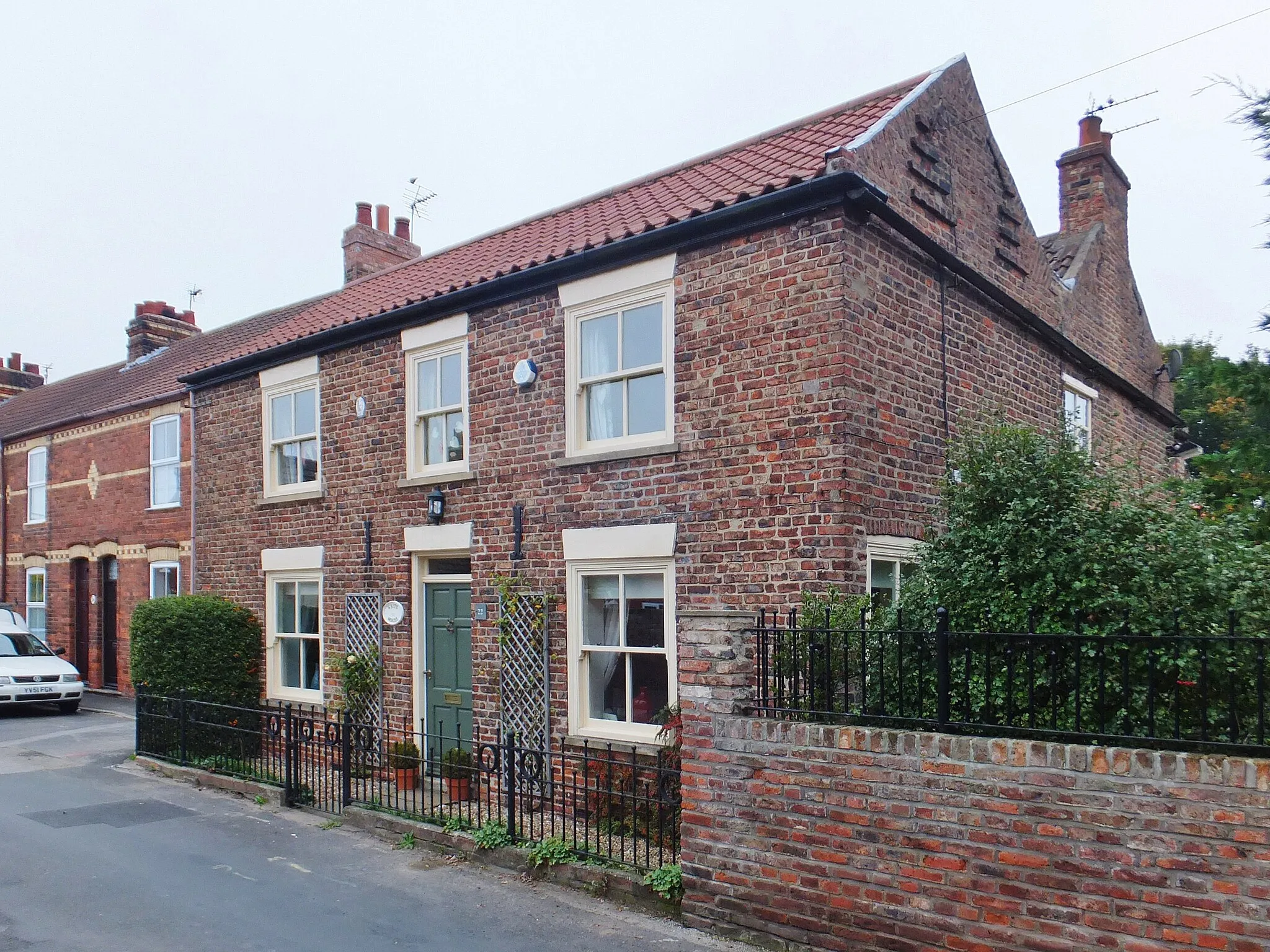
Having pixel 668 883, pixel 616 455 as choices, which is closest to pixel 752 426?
pixel 616 455

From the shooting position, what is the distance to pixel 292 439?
1362cm

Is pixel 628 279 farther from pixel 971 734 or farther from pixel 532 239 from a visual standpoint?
pixel 971 734

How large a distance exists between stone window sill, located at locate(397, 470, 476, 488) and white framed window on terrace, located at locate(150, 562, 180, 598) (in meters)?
7.56

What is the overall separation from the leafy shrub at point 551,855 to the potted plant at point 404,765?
117 inches

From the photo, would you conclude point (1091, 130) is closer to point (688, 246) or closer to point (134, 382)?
point (688, 246)

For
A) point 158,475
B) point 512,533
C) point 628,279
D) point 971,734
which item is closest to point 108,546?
point 158,475

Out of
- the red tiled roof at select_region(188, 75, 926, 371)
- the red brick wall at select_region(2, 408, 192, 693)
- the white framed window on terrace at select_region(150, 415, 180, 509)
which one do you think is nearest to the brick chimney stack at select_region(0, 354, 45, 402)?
the red brick wall at select_region(2, 408, 192, 693)

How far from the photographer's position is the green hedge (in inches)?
506

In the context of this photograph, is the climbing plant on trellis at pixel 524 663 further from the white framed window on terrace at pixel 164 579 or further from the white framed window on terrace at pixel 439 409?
the white framed window on terrace at pixel 164 579

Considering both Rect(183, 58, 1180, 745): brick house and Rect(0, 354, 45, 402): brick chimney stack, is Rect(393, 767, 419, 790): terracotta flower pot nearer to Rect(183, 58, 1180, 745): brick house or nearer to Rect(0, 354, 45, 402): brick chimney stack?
Rect(183, 58, 1180, 745): brick house

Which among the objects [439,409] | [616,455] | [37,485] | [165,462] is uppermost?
[439,409]

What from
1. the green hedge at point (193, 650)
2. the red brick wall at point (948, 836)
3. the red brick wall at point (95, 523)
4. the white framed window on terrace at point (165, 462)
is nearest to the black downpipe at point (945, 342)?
the red brick wall at point (948, 836)

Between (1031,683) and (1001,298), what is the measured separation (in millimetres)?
6095

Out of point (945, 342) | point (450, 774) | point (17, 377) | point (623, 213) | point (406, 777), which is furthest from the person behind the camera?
point (17, 377)
